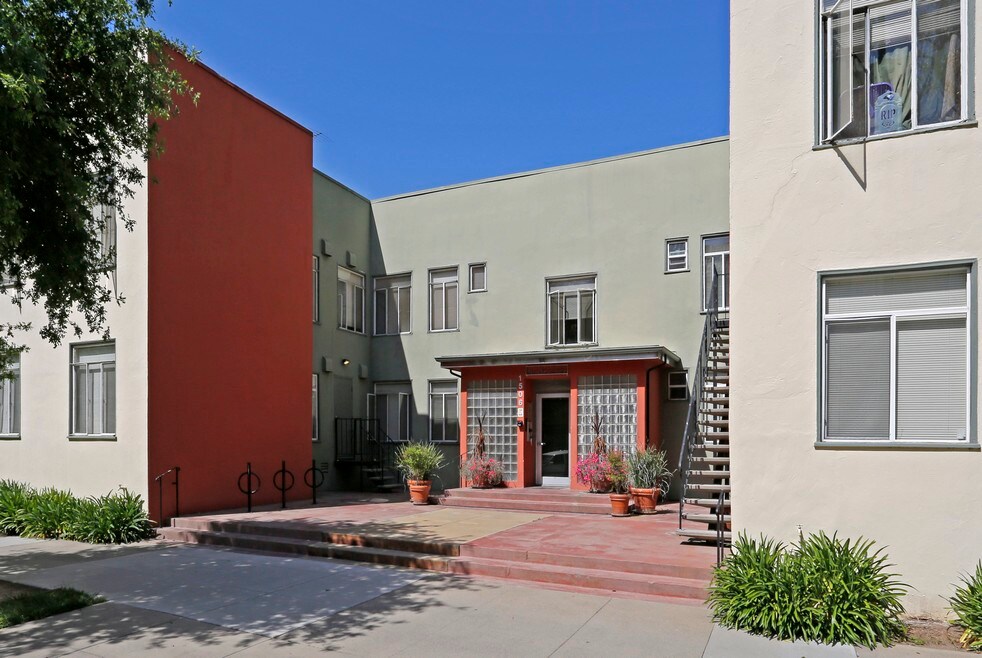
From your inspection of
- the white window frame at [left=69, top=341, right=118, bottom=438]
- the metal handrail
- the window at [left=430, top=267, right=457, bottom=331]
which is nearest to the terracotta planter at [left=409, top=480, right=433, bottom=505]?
the window at [left=430, top=267, right=457, bottom=331]

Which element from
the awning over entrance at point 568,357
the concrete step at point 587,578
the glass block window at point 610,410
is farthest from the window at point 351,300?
the concrete step at point 587,578

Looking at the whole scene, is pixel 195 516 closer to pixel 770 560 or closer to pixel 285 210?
pixel 285 210

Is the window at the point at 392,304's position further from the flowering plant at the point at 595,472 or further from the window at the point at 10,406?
the window at the point at 10,406

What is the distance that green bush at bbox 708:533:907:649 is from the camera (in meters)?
6.51

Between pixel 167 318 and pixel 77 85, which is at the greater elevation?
pixel 77 85

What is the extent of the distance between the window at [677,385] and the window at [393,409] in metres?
6.52

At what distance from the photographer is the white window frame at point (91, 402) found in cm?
1299

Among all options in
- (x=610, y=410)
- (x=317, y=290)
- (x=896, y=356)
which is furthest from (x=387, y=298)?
(x=896, y=356)

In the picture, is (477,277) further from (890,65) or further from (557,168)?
(890,65)

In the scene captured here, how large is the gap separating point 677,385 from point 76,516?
11.1 metres

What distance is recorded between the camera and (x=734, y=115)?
8.04 meters

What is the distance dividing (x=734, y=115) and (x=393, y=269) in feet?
39.0

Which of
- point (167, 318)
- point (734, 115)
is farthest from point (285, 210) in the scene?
point (734, 115)

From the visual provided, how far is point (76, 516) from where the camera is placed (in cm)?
1197
